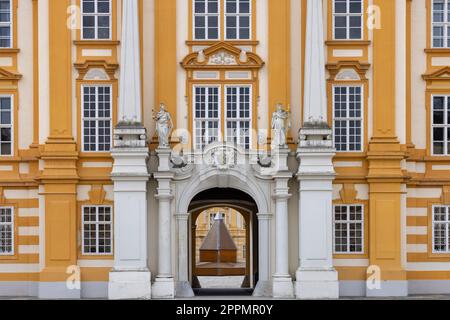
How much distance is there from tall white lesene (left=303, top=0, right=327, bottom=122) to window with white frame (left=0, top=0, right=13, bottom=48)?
10961 millimetres

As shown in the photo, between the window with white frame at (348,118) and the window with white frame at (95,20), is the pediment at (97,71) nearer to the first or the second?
the window with white frame at (95,20)

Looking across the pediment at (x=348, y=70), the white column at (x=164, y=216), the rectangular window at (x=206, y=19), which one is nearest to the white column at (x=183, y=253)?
the white column at (x=164, y=216)

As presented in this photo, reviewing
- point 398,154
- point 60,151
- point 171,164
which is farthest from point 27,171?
point 398,154

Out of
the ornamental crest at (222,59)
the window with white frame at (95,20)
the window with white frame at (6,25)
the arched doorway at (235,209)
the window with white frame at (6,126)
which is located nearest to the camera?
the ornamental crest at (222,59)

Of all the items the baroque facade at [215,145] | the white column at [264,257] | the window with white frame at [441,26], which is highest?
the window with white frame at [441,26]

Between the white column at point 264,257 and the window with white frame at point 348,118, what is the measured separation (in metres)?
3.73

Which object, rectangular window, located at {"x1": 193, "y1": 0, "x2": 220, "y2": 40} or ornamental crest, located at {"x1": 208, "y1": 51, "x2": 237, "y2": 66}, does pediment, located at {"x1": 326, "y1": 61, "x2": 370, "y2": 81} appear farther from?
rectangular window, located at {"x1": 193, "y1": 0, "x2": 220, "y2": 40}

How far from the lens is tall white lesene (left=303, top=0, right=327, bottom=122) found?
142 feet

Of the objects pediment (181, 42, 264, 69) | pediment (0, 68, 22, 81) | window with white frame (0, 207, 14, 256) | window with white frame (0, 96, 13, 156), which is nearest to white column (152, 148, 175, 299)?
pediment (181, 42, 264, 69)

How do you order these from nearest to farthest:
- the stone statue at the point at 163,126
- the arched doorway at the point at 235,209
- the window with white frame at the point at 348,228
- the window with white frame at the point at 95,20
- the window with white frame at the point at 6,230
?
the stone statue at the point at 163,126 → the window with white frame at the point at 348,228 → the window with white frame at the point at 95,20 → the window with white frame at the point at 6,230 → the arched doorway at the point at 235,209

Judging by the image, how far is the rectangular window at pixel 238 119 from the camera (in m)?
43.8

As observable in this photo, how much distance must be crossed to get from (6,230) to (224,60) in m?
10.1

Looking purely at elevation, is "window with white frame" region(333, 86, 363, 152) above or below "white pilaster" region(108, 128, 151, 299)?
above

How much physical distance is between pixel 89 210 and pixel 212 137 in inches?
201
